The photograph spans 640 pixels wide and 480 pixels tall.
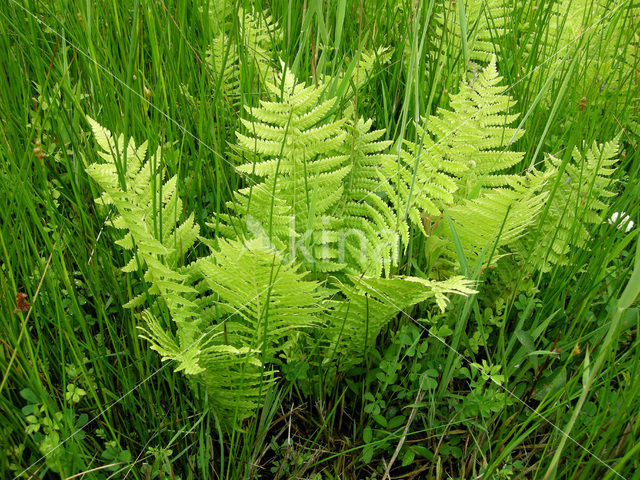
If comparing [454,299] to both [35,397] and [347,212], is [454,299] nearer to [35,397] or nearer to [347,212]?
[347,212]

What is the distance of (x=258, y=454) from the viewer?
1242 mm

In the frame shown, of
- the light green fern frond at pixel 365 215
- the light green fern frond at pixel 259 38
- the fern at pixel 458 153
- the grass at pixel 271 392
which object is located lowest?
the grass at pixel 271 392

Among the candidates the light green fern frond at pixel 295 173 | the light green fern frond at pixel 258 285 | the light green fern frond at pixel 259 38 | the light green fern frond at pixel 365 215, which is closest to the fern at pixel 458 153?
the light green fern frond at pixel 365 215

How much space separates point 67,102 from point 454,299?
136 centimetres

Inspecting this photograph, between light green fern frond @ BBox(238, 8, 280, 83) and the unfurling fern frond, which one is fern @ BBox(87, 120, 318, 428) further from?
light green fern frond @ BBox(238, 8, 280, 83)

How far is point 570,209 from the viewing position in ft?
4.58

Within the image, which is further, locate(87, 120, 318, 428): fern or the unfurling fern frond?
the unfurling fern frond

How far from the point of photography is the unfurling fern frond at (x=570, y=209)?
4.49 feet

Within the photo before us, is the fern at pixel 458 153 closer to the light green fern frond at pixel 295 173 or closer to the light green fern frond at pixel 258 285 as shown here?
the light green fern frond at pixel 295 173

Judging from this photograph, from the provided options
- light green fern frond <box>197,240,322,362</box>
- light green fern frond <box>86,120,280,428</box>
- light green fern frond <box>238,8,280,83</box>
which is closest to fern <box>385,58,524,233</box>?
light green fern frond <box>197,240,322,362</box>

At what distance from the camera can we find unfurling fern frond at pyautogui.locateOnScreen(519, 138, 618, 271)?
1368mm

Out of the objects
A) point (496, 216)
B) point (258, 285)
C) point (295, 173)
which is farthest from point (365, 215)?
point (258, 285)

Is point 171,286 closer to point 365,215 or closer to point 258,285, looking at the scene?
point 258,285

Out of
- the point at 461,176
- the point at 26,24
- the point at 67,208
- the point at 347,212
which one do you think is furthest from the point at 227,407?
the point at 26,24
